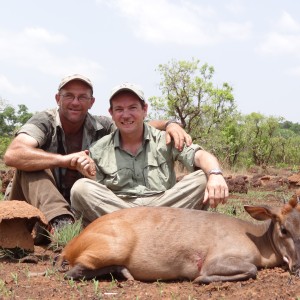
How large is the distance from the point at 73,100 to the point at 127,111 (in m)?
1.16

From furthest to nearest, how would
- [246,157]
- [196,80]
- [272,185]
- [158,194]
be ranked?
1. [246,157]
2. [196,80]
3. [272,185]
4. [158,194]

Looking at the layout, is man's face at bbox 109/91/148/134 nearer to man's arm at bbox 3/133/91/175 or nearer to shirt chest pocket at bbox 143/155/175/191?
shirt chest pocket at bbox 143/155/175/191

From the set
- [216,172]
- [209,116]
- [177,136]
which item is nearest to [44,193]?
[177,136]

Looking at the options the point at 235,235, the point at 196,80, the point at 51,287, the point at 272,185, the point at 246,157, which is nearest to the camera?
the point at 51,287

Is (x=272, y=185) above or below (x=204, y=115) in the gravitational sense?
below

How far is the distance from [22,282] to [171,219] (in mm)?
1473

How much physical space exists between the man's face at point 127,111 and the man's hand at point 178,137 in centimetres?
43

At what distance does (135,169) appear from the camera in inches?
267

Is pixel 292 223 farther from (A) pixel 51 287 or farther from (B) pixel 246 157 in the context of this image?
(B) pixel 246 157

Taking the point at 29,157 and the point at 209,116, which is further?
the point at 209,116

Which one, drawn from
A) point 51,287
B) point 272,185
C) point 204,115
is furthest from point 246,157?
point 51,287

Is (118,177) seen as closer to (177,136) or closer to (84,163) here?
(84,163)

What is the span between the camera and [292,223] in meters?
5.18

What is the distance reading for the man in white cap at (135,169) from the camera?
6457 millimetres
